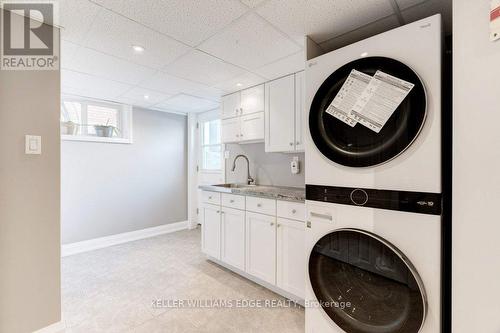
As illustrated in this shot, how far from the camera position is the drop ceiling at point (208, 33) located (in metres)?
1.40

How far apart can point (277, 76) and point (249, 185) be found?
1434 mm

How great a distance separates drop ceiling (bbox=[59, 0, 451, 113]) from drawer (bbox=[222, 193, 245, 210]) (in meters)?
1.29

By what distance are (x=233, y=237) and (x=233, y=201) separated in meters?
0.38

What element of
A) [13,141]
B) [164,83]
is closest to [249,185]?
[164,83]

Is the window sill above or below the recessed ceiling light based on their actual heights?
below

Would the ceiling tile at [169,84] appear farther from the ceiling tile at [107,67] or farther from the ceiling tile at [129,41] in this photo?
the ceiling tile at [129,41]

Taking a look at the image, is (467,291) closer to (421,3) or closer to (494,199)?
(494,199)

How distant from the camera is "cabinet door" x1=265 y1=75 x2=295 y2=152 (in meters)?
2.38

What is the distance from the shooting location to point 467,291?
3.14 feet

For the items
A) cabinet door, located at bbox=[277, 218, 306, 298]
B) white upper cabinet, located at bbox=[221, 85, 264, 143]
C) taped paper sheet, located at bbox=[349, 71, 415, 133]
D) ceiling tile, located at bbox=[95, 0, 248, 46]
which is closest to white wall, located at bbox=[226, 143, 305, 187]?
white upper cabinet, located at bbox=[221, 85, 264, 143]

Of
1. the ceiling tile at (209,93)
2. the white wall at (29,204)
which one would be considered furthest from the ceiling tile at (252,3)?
the ceiling tile at (209,93)

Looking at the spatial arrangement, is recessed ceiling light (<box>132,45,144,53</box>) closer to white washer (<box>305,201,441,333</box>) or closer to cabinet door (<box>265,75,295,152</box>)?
cabinet door (<box>265,75,295,152</box>)

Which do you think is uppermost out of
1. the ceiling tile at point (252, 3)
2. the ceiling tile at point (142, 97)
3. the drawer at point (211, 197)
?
the ceiling tile at point (252, 3)

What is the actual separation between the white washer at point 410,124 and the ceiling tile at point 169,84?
1782 mm
